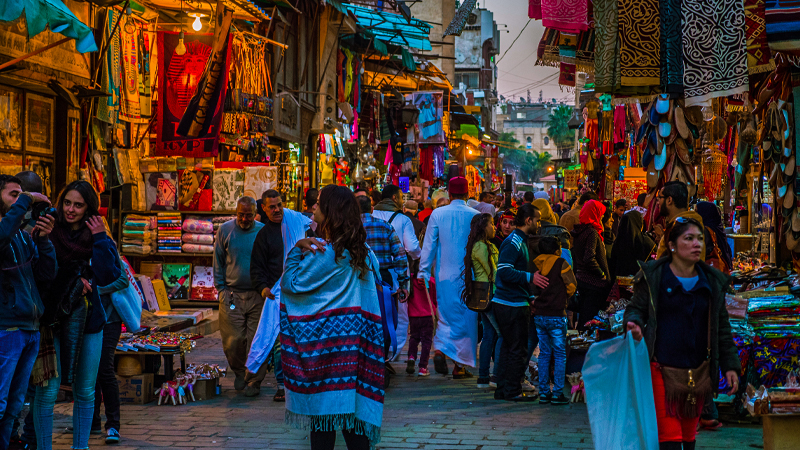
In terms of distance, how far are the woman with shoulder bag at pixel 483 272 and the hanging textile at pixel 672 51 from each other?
2636 millimetres

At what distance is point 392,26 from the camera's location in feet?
65.4

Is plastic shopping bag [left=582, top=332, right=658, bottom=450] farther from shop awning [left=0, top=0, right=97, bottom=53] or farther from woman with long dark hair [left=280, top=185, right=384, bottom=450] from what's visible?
shop awning [left=0, top=0, right=97, bottom=53]

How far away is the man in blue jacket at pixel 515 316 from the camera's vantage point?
769 cm

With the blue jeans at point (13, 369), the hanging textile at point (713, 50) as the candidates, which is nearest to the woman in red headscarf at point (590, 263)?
the hanging textile at point (713, 50)

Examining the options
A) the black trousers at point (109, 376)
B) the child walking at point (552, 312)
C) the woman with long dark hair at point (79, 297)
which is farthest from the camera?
the child walking at point (552, 312)

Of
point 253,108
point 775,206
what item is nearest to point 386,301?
point 775,206

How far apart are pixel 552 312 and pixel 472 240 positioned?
1319 mm

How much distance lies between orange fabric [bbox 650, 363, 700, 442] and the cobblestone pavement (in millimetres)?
1520

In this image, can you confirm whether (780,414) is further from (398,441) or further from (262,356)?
(262,356)

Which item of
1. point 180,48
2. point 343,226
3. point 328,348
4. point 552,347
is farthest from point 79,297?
point 180,48

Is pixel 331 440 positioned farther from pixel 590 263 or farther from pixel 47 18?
pixel 590 263

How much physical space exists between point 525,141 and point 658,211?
136 meters

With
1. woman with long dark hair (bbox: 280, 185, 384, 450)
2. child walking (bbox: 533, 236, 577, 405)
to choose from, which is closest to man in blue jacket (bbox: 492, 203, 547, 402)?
child walking (bbox: 533, 236, 577, 405)

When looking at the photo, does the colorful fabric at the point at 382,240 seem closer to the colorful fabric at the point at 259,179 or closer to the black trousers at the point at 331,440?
the black trousers at the point at 331,440
